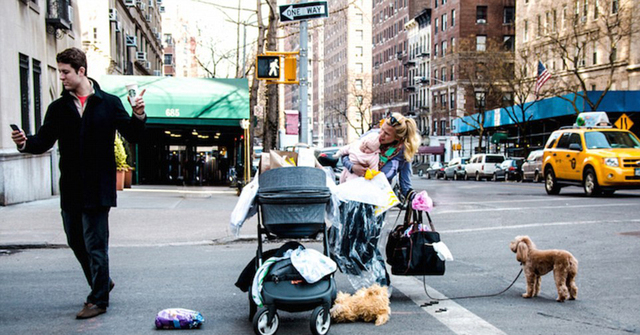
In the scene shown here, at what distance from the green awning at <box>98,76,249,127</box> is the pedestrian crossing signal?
923 cm

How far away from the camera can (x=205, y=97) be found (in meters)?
24.4

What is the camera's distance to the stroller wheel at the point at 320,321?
4844mm

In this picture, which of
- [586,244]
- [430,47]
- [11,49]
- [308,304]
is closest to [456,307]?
[308,304]

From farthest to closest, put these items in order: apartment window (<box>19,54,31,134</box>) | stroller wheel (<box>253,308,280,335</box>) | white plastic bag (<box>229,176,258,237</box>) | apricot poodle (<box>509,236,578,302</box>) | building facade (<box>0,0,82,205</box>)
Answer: apartment window (<box>19,54,31,134</box>), building facade (<box>0,0,82,205</box>), apricot poodle (<box>509,236,578,302</box>), white plastic bag (<box>229,176,258,237</box>), stroller wheel (<box>253,308,280,335</box>)

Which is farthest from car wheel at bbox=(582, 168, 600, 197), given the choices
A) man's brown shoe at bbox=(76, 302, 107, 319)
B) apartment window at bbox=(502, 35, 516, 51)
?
apartment window at bbox=(502, 35, 516, 51)

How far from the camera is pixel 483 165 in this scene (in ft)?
144

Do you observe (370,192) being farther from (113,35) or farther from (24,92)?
(113,35)

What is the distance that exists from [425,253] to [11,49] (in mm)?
13945

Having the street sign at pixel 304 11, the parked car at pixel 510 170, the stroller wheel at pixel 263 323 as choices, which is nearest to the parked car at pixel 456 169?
the parked car at pixel 510 170

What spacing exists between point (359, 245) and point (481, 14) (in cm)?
7352

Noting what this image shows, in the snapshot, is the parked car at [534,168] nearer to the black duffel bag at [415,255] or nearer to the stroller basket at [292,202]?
the black duffel bag at [415,255]

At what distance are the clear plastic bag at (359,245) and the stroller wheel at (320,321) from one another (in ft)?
3.38

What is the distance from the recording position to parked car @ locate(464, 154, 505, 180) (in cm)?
4341

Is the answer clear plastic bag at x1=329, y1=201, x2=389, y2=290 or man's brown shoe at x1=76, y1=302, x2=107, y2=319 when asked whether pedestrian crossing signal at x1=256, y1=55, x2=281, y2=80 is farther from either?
man's brown shoe at x1=76, y1=302, x2=107, y2=319
